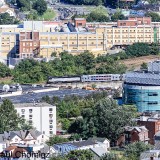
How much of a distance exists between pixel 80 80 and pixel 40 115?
10858 mm

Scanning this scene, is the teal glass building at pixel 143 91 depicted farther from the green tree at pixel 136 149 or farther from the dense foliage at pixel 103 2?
the dense foliage at pixel 103 2

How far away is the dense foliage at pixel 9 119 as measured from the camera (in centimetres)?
2895

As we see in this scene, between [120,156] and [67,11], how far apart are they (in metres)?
33.0

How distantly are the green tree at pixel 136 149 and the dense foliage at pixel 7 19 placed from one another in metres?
27.8

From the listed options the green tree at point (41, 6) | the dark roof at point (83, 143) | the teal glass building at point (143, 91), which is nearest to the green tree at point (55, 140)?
the dark roof at point (83, 143)

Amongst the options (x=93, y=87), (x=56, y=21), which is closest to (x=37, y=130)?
(x=93, y=87)

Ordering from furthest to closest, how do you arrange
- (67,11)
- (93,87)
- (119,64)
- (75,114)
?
(67,11) → (119,64) → (93,87) → (75,114)

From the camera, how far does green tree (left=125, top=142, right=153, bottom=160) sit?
2573 cm

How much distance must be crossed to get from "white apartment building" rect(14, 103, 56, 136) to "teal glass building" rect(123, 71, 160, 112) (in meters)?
3.79

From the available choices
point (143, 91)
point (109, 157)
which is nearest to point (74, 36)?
point (143, 91)

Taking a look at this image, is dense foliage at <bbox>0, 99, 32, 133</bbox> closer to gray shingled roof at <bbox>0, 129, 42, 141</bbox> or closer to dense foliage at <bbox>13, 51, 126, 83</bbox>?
gray shingled roof at <bbox>0, 129, 42, 141</bbox>

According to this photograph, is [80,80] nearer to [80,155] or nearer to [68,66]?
[68,66]

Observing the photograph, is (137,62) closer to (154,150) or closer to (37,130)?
(37,130)

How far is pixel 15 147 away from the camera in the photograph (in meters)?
25.5
